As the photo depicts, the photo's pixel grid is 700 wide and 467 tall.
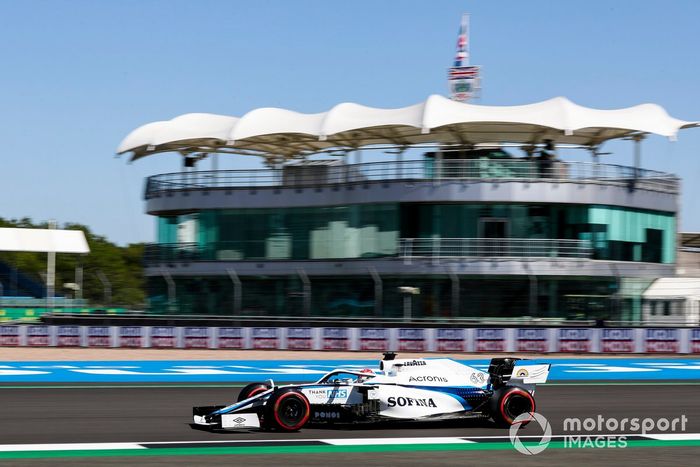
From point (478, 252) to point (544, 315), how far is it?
141 inches

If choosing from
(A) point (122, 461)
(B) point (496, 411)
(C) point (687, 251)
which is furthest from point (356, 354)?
(C) point (687, 251)

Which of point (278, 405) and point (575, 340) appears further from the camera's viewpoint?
point (575, 340)

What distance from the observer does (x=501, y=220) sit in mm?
41281

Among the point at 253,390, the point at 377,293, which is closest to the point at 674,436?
the point at 253,390

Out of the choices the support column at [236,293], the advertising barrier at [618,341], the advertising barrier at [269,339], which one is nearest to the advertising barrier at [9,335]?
the advertising barrier at [269,339]

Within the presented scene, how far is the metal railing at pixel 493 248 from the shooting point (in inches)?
Result: 1592

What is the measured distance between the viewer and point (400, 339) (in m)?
31.9

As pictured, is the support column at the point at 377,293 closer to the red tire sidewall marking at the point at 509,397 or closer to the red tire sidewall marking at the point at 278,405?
the red tire sidewall marking at the point at 509,397

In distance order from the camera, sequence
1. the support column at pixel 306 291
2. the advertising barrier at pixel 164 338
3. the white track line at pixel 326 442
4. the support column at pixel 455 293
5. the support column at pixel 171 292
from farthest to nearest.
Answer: the support column at pixel 171 292, the support column at pixel 306 291, the support column at pixel 455 293, the advertising barrier at pixel 164 338, the white track line at pixel 326 442

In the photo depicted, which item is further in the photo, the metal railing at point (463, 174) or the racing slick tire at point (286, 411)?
the metal railing at point (463, 174)

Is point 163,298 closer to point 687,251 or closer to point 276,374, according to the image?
point 276,374

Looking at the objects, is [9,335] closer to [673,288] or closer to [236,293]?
[236,293]

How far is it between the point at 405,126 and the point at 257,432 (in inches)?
1129

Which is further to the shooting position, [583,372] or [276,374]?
[583,372]
